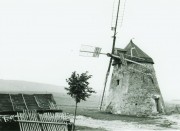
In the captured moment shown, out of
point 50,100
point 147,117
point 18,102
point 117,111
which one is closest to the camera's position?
point 18,102

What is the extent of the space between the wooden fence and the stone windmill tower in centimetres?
1305

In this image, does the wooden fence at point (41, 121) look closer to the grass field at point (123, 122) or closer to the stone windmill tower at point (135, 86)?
the grass field at point (123, 122)

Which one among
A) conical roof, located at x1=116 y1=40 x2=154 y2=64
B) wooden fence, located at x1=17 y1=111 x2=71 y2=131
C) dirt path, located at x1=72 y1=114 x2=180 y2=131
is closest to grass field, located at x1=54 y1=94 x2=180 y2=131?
dirt path, located at x1=72 y1=114 x2=180 y2=131

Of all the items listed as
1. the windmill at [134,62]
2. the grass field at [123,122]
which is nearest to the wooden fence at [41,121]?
the grass field at [123,122]

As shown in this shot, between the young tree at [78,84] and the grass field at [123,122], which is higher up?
the young tree at [78,84]

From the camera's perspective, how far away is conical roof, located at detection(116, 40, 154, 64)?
1176 inches

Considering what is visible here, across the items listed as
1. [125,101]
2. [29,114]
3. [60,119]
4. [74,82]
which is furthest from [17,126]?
[125,101]

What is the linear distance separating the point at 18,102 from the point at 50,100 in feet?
7.39

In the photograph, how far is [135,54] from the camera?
3047 centimetres

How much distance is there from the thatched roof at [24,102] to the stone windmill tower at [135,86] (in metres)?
12.0

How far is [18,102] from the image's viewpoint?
711 inches

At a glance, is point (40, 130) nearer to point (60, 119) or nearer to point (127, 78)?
point (60, 119)

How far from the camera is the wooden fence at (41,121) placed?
640 inches

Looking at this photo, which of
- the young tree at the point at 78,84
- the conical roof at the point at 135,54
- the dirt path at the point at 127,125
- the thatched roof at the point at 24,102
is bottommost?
the dirt path at the point at 127,125
